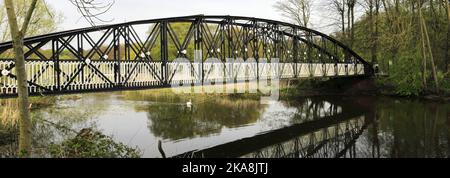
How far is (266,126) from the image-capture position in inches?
739

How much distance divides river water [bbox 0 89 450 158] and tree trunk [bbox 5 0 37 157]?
15.3 ft

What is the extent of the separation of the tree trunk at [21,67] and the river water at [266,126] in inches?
184

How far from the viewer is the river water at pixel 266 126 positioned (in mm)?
13695

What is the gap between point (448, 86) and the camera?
27.4 meters

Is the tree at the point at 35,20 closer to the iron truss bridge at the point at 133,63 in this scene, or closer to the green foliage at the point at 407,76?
the iron truss bridge at the point at 133,63

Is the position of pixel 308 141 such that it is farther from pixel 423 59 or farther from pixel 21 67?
pixel 423 59

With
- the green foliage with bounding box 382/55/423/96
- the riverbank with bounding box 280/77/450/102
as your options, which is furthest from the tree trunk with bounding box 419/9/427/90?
the riverbank with bounding box 280/77/450/102

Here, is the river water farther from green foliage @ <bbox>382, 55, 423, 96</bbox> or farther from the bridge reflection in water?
green foliage @ <bbox>382, 55, 423, 96</bbox>

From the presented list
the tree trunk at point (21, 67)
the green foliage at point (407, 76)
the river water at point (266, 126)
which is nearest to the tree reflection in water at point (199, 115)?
the river water at point (266, 126)

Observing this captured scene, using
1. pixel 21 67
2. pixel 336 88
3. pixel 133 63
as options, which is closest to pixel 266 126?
pixel 133 63

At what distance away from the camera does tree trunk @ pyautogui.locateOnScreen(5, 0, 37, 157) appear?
7.54m

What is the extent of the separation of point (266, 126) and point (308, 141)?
10.8 ft
